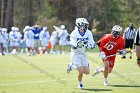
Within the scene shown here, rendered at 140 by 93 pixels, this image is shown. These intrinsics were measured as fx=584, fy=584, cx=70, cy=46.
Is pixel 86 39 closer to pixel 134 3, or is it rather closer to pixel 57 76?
pixel 57 76

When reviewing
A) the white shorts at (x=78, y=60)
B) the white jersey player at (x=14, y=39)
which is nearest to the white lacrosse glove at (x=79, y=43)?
the white shorts at (x=78, y=60)

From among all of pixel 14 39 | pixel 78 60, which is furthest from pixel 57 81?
pixel 14 39

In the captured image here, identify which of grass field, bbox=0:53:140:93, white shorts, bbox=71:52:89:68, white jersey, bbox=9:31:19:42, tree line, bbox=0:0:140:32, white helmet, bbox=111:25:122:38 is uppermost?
tree line, bbox=0:0:140:32

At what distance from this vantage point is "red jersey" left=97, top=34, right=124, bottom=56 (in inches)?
765

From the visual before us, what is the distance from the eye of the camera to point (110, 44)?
770 inches

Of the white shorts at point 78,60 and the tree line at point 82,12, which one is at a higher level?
the tree line at point 82,12

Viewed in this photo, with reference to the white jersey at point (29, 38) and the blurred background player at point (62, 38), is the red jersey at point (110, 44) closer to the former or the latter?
the white jersey at point (29, 38)

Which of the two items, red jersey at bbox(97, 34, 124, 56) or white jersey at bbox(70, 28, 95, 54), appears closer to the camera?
white jersey at bbox(70, 28, 95, 54)

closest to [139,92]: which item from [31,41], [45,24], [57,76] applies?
[57,76]

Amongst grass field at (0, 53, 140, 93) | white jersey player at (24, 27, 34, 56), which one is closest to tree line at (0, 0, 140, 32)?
white jersey player at (24, 27, 34, 56)

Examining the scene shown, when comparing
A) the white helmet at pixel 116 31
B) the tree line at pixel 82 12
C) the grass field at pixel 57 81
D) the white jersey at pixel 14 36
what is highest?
the tree line at pixel 82 12

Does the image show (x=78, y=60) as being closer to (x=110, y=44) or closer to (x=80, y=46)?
(x=80, y=46)

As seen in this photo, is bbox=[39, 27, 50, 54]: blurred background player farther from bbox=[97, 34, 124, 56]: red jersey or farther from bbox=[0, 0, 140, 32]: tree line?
bbox=[97, 34, 124, 56]: red jersey

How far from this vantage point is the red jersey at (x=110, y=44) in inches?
765
